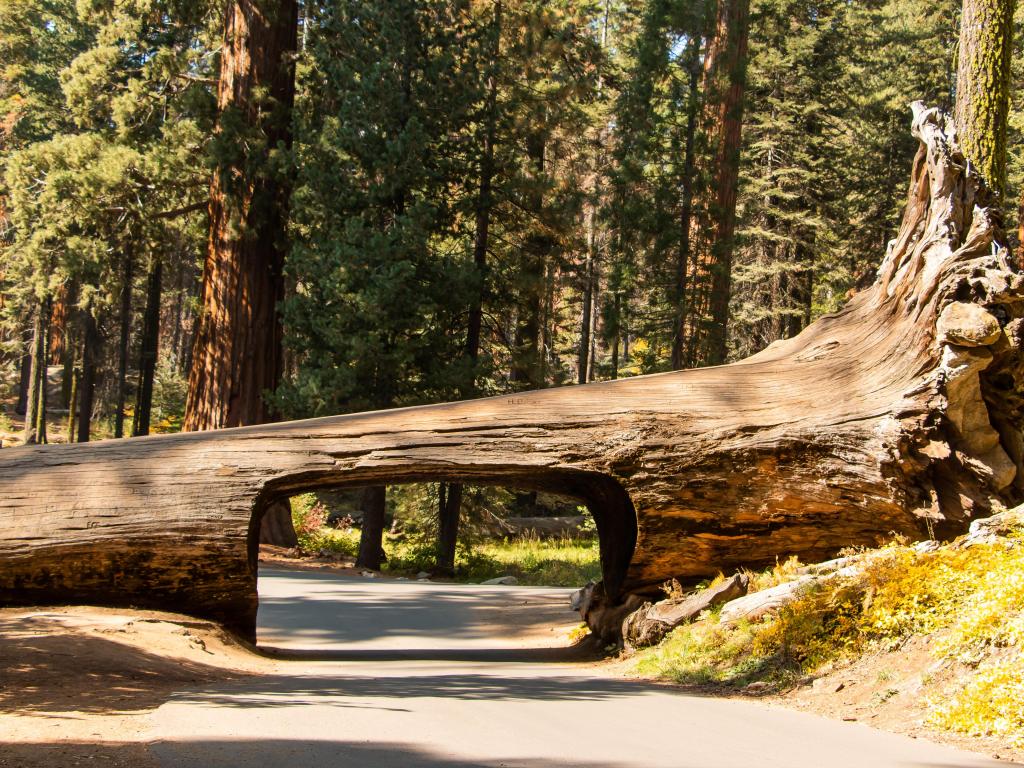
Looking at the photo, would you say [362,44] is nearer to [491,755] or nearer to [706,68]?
[706,68]

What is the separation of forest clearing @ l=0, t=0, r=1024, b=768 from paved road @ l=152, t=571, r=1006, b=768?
2.0 inches

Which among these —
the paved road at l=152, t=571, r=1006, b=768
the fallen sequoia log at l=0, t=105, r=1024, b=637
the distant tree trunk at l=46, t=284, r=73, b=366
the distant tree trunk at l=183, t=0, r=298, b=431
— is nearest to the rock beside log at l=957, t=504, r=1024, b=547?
the fallen sequoia log at l=0, t=105, r=1024, b=637

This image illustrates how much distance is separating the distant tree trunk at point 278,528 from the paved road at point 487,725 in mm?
10692

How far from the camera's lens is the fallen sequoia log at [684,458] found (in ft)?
31.8

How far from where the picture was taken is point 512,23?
68.5ft

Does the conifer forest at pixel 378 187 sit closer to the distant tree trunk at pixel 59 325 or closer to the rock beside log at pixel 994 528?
the rock beside log at pixel 994 528

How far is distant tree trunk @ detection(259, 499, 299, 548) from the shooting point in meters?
20.7

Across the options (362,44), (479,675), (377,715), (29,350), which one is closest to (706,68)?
(362,44)

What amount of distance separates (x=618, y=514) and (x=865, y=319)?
12.0 feet

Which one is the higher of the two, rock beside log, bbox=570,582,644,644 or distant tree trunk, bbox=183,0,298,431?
distant tree trunk, bbox=183,0,298,431

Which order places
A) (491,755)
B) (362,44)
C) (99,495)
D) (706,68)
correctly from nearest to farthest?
(491,755)
(99,495)
(362,44)
(706,68)

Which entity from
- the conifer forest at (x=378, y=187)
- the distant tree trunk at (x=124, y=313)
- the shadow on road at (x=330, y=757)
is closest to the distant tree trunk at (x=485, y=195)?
the conifer forest at (x=378, y=187)

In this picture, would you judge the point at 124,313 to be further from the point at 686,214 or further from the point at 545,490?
the point at 545,490

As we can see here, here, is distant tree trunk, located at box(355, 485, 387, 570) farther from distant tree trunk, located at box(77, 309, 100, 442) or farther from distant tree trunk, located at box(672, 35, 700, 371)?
distant tree trunk, located at box(77, 309, 100, 442)
